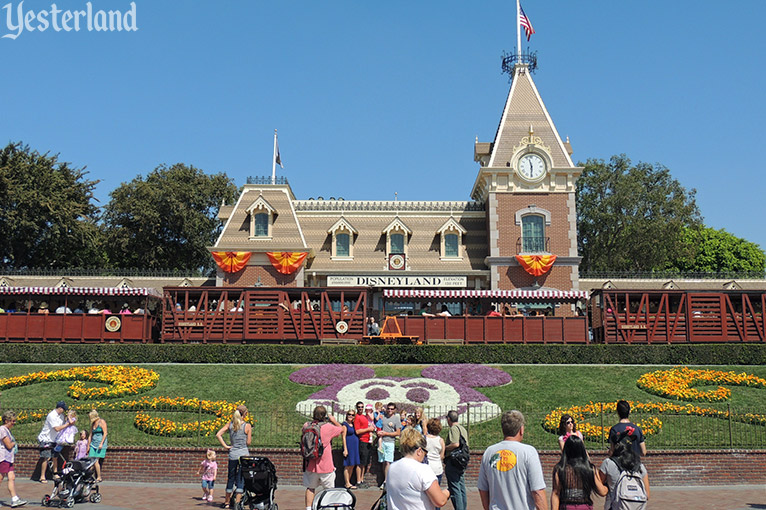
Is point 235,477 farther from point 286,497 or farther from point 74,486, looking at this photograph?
point 74,486

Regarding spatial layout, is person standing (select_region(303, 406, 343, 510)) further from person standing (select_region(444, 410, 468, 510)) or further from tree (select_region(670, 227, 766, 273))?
tree (select_region(670, 227, 766, 273))

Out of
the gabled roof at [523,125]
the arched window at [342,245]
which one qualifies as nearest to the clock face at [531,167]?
the gabled roof at [523,125]

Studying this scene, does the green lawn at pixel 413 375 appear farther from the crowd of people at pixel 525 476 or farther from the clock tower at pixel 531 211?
the clock tower at pixel 531 211

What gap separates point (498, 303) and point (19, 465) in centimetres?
2292

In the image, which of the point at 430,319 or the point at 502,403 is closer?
the point at 502,403

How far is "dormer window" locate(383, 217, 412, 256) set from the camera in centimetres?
4572

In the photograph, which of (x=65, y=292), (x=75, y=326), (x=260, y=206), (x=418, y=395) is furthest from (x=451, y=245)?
(x=418, y=395)

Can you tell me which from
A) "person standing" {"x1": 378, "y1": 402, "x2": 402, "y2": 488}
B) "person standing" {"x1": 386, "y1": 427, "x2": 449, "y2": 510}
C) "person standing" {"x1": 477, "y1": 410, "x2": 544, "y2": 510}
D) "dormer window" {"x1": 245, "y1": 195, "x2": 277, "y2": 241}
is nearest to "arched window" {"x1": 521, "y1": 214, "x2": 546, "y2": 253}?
"dormer window" {"x1": 245, "y1": 195, "x2": 277, "y2": 241}

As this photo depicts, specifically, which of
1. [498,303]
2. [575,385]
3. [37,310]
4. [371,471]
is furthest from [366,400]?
[37,310]

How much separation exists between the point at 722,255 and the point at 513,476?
2759 inches

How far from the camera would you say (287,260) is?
4344cm

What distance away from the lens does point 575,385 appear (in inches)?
976

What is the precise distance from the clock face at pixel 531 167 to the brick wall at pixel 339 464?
28.5 metres

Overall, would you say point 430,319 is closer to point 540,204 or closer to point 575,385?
point 575,385
